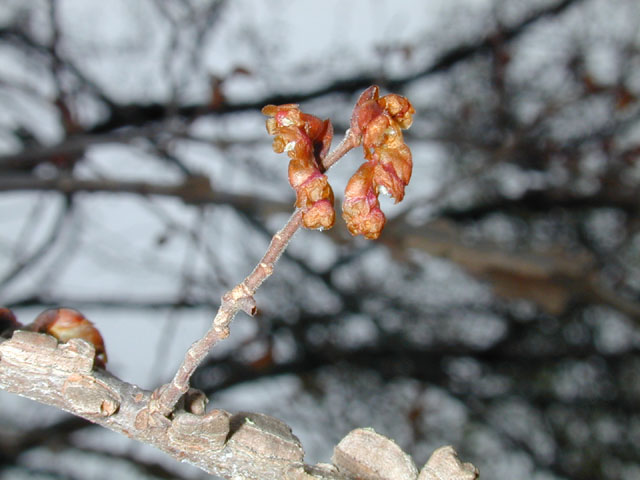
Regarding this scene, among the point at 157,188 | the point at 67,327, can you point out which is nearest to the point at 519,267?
the point at 157,188

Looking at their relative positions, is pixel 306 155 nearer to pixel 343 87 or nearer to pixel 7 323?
pixel 7 323

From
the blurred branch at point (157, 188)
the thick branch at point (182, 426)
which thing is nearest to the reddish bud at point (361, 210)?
the thick branch at point (182, 426)

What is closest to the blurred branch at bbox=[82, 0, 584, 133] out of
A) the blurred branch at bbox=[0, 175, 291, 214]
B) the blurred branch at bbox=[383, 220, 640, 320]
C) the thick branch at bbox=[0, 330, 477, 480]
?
the blurred branch at bbox=[0, 175, 291, 214]

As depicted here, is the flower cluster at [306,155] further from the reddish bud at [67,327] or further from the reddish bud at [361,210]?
the reddish bud at [67,327]

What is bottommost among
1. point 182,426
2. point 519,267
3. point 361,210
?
point 182,426

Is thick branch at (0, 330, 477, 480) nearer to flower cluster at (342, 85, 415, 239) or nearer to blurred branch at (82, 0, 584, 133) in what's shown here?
flower cluster at (342, 85, 415, 239)

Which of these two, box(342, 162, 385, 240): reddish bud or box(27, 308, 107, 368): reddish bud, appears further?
box(27, 308, 107, 368): reddish bud

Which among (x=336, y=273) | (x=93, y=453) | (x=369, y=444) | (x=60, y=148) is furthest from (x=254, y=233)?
(x=369, y=444)
